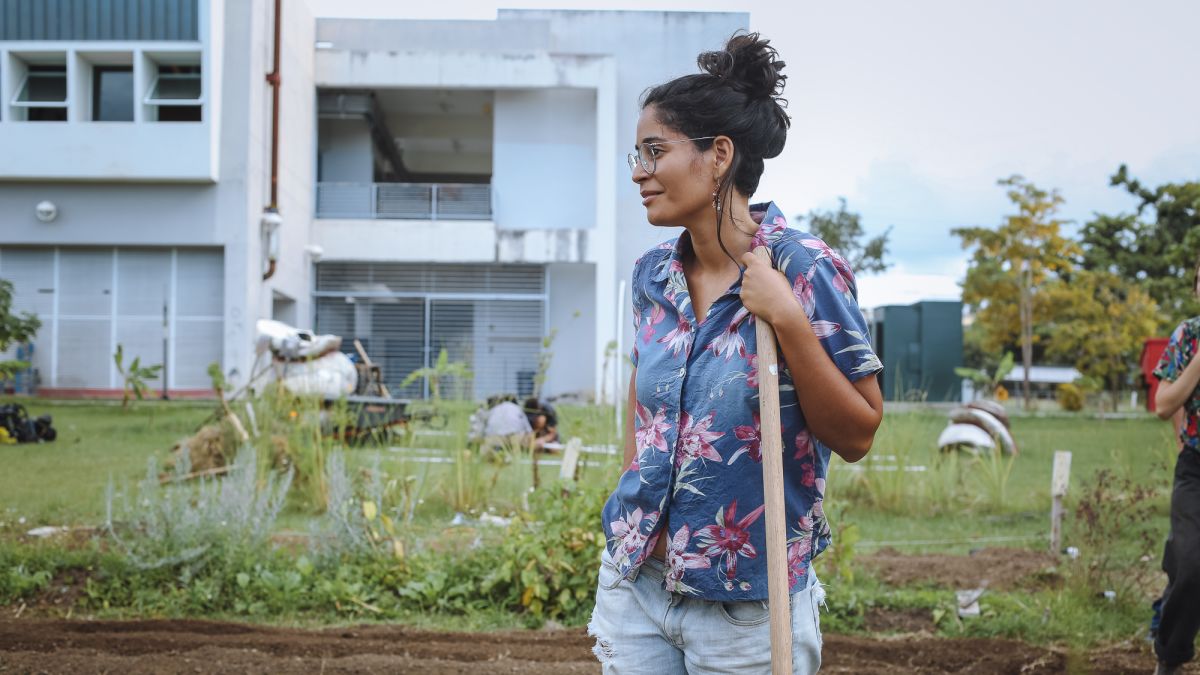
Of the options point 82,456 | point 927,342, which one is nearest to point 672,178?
point 82,456

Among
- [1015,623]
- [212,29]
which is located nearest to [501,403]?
[1015,623]

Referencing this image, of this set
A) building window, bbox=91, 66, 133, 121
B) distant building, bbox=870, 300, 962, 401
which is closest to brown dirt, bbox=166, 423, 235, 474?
building window, bbox=91, 66, 133, 121

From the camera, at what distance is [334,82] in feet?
75.7

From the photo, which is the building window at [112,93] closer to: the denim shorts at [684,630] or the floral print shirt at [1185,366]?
the floral print shirt at [1185,366]

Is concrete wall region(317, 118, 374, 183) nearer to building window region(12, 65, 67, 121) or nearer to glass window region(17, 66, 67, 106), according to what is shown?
building window region(12, 65, 67, 121)

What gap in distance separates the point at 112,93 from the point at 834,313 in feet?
65.0

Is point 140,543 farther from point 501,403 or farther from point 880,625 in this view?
point 501,403

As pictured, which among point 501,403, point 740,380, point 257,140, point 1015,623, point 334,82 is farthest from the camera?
point 334,82

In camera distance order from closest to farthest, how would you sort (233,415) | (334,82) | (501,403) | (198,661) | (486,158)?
(198,661) → (233,415) → (501,403) → (334,82) → (486,158)

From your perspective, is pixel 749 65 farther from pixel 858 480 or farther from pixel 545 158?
pixel 545 158

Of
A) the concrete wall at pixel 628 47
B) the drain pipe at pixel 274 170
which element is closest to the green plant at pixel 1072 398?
the concrete wall at pixel 628 47

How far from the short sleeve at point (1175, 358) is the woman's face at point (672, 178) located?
2.83 metres

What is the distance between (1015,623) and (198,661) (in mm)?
3863

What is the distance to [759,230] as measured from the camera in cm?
212
